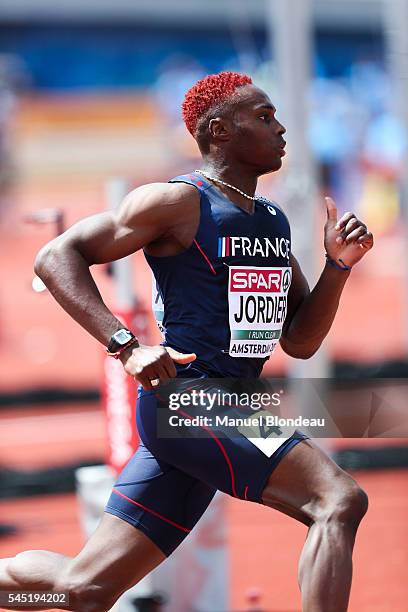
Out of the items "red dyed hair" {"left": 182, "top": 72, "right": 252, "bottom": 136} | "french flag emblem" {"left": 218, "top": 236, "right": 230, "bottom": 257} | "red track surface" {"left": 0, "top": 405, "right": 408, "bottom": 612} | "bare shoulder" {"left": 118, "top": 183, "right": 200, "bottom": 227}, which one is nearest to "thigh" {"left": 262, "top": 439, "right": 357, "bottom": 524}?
"french flag emblem" {"left": 218, "top": 236, "right": 230, "bottom": 257}

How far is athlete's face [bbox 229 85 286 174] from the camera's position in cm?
397

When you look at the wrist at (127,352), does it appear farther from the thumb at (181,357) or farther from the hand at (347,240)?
the hand at (347,240)

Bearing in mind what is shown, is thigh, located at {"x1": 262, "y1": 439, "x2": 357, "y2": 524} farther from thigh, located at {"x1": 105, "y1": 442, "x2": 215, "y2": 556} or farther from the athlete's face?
the athlete's face

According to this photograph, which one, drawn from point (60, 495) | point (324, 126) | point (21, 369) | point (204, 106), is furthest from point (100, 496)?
point (324, 126)

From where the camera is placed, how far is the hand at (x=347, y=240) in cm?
407

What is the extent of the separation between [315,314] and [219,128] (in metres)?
0.72

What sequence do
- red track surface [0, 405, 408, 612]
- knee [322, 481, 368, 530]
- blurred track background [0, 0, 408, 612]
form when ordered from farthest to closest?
blurred track background [0, 0, 408, 612]
red track surface [0, 405, 408, 612]
knee [322, 481, 368, 530]

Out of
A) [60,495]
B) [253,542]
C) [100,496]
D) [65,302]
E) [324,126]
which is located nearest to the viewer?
[65,302]

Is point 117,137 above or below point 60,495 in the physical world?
above

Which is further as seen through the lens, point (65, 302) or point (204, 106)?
point (204, 106)

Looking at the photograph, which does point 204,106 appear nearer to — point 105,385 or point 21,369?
point 105,385

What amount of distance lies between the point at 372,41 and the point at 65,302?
33471 millimetres

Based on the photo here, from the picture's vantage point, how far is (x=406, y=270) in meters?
12.8

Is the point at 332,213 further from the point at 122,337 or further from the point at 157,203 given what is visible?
the point at 122,337
